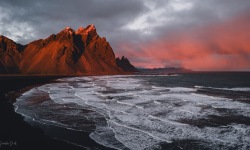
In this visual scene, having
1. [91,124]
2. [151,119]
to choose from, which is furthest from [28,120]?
[151,119]

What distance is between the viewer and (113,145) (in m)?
10.6

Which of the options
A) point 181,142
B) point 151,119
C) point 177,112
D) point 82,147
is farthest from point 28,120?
point 177,112

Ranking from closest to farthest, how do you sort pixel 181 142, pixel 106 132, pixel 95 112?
pixel 181 142 < pixel 106 132 < pixel 95 112

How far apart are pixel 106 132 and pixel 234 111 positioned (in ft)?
43.6

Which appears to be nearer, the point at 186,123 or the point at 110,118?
the point at 186,123

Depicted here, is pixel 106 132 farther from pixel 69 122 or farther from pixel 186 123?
pixel 186 123

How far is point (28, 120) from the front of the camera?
50.5 feet

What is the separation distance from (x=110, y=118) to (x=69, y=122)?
323 centimetres

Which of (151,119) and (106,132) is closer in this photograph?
(106,132)

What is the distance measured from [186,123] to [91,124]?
6.74 meters

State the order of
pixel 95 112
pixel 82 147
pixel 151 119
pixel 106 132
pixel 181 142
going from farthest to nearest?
pixel 95 112 < pixel 151 119 < pixel 106 132 < pixel 181 142 < pixel 82 147

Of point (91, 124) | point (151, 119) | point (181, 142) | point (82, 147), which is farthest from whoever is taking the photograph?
point (151, 119)

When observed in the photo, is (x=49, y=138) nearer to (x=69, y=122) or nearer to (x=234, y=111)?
(x=69, y=122)

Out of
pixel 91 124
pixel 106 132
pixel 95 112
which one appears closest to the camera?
pixel 106 132
